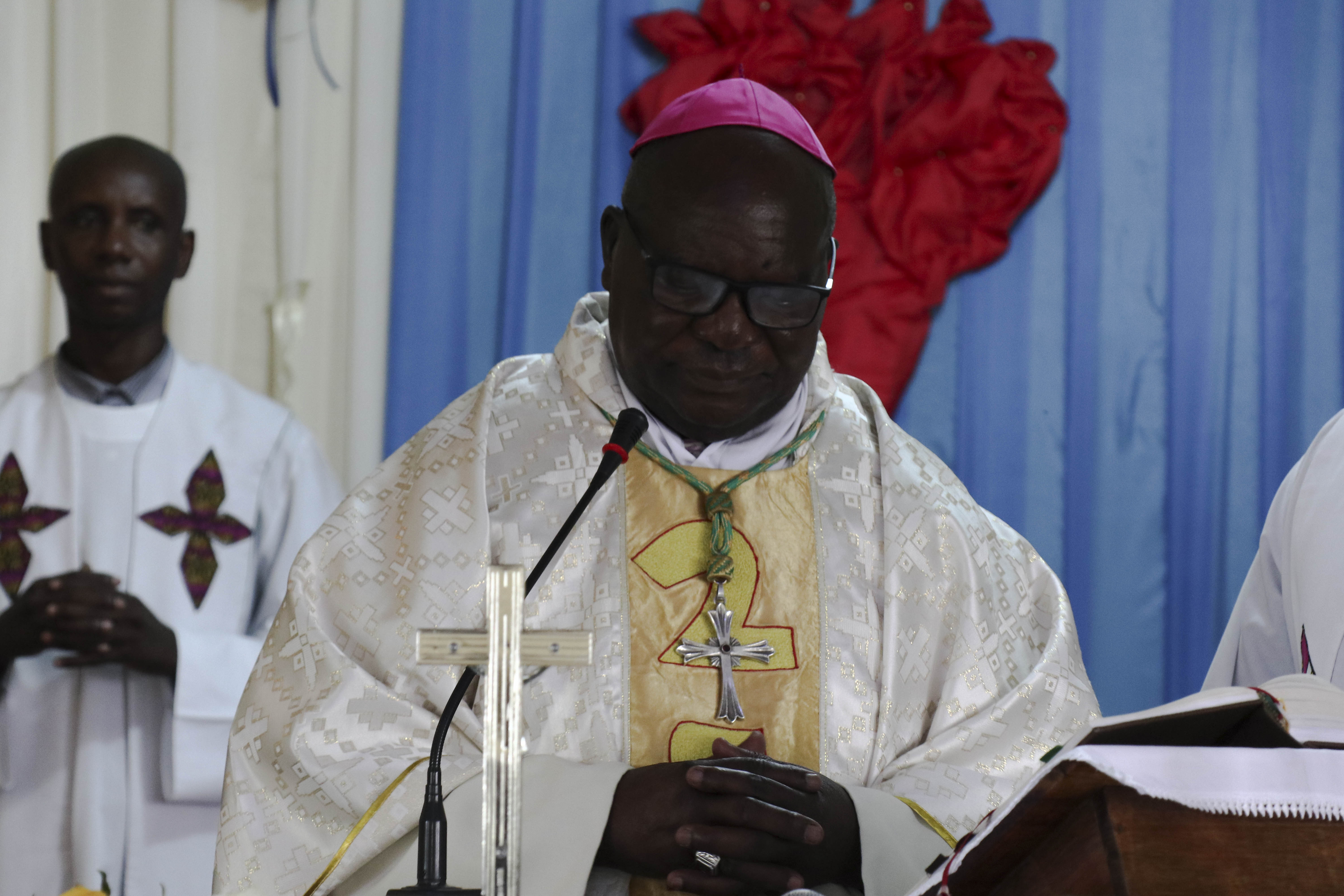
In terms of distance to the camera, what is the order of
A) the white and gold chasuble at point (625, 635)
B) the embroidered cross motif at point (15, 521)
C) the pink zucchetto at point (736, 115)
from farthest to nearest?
the embroidered cross motif at point (15, 521) < the pink zucchetto at point (736, 115) < the white and gold chasuble at point (625, 635)

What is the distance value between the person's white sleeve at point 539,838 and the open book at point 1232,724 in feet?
3.08

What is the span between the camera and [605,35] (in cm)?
464

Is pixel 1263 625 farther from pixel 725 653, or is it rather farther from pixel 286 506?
pixel 286 506

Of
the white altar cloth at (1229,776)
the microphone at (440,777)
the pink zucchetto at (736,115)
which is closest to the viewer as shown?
the white altar cloth at (1229,776)

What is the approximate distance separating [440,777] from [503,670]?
0.33 metres

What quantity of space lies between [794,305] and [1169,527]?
8.53 feet

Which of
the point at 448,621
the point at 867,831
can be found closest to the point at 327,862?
the point at 448,621

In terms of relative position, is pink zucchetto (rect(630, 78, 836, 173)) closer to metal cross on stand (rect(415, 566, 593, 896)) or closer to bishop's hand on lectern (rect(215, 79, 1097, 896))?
bishop's hand on lectern (rect(215, 79, 1097, 896))

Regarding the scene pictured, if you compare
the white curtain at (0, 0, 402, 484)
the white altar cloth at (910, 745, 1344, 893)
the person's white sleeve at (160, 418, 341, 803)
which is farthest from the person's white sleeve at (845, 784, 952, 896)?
the white curtain at (0, 0, 402, 484)

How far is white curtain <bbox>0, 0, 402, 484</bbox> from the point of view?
15.4ft

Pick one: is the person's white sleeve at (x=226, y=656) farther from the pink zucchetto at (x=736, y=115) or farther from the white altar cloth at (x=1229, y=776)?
the white altar cloth at (x=1229, y=776)

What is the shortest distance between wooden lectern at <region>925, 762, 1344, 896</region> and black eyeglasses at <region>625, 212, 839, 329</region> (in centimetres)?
130

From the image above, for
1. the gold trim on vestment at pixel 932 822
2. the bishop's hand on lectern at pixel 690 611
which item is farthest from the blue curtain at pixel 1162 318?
the gold trim on vestment at pixel 932 822

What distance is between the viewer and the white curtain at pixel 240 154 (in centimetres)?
470
